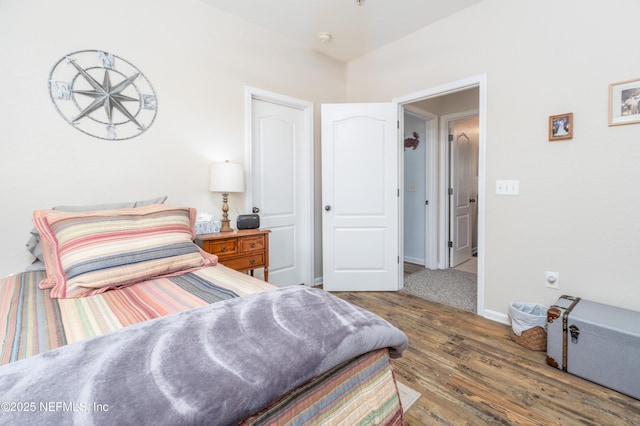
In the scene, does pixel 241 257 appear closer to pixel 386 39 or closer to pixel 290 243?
pixel 290 243

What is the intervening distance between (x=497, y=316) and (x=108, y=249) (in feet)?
9.28

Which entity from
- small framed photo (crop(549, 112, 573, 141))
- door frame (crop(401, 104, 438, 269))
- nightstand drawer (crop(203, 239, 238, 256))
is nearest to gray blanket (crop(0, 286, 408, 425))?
nightstand drawer (crop(203, 239, 238, 256))

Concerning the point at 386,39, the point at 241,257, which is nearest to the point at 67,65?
the point at 241,257

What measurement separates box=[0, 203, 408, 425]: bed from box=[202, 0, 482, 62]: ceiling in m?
2.20

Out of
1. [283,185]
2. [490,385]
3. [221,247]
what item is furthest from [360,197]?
[490,385]

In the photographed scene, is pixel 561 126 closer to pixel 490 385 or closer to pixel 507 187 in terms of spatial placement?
pixel 507 187

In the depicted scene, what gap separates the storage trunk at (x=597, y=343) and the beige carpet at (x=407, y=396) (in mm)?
970

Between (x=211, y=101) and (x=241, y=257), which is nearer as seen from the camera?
(x=241, y=257)

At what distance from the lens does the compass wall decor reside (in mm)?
1896

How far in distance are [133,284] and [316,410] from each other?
1088 millimetres

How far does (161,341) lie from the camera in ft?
2.43

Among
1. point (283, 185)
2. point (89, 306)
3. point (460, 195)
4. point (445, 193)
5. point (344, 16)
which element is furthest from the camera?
point (460, 195)

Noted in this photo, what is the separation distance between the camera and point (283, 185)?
318 centimetres

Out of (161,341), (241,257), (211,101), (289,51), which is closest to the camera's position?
(161,341)
